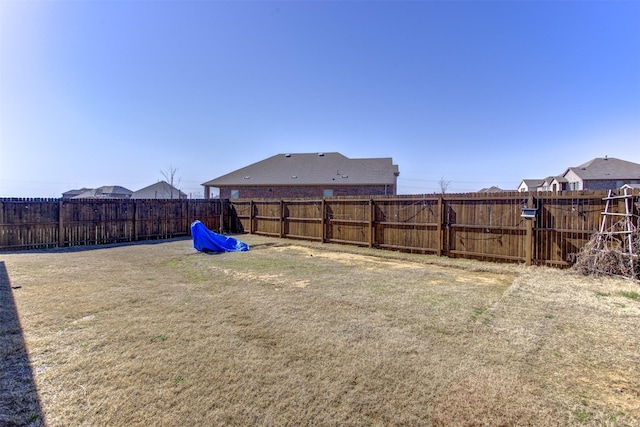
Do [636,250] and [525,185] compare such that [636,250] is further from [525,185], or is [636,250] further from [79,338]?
[525,185]

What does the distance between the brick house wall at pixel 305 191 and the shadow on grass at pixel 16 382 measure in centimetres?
2097

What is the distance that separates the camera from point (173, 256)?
9.73m

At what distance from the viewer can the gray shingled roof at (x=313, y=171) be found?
24.3 m

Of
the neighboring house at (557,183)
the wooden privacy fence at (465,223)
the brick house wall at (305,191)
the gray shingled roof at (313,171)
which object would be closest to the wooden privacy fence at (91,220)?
the wooden privacy fence at (465,223)

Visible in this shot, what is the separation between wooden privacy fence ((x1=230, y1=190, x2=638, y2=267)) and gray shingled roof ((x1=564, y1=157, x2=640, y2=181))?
105ft

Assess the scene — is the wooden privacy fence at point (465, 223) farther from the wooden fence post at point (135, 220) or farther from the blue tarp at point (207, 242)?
the wooden fence post at point (135, 220)

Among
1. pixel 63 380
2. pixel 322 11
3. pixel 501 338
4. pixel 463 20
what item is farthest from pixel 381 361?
pixel 463 20

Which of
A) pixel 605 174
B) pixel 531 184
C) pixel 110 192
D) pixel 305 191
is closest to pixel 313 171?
pixel 305 191

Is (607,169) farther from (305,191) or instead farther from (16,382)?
(16,382)

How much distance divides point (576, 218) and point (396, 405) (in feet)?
24.9

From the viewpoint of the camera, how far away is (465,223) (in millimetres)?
9344

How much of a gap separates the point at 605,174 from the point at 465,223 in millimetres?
33353

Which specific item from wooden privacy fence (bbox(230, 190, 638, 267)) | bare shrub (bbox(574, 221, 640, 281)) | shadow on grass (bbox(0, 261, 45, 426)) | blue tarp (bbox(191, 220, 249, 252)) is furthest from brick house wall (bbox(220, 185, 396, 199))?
shadow on grass (bbox(0, 261, 45, 426))

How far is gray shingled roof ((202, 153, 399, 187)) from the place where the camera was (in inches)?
956
